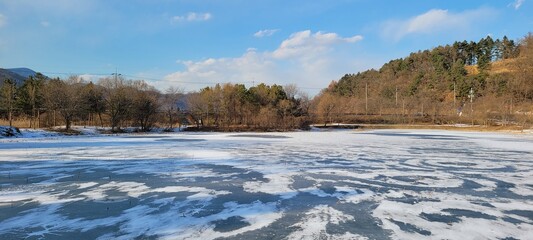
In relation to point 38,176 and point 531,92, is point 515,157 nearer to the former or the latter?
point 38,176

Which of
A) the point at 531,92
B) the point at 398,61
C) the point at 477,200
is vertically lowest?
the point at 477,200

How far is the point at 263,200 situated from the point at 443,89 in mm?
74724

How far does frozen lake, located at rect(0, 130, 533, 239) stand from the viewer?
14.3 feet

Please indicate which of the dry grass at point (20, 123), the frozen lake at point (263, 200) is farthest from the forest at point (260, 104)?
the frozen lake at point (263, 200)

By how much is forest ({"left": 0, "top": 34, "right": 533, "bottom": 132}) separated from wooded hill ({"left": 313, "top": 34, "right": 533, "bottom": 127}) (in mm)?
197

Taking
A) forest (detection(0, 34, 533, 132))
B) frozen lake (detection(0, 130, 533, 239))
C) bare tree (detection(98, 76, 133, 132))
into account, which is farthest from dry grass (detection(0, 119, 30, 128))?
frozen lake (detection(0, 130, 533, 239))

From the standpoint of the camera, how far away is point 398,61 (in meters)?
92.1

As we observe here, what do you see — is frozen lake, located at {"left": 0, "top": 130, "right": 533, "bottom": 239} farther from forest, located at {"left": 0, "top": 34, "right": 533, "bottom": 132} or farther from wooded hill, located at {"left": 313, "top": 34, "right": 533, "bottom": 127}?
wooded hill, located at {"left": 313, "top": 34, "right": 533, "bottom": 127}

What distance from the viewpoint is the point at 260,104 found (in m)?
46.0

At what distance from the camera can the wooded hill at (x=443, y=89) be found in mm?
45469

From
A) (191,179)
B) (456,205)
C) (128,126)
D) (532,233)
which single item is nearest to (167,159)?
(191,179)

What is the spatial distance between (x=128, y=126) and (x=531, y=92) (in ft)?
176

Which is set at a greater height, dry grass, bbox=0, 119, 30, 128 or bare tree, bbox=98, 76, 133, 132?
bare tree, bbox=98, 76, 133, 132

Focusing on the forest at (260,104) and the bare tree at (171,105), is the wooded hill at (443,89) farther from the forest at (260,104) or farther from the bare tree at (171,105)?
the bare tree at (171,105)
